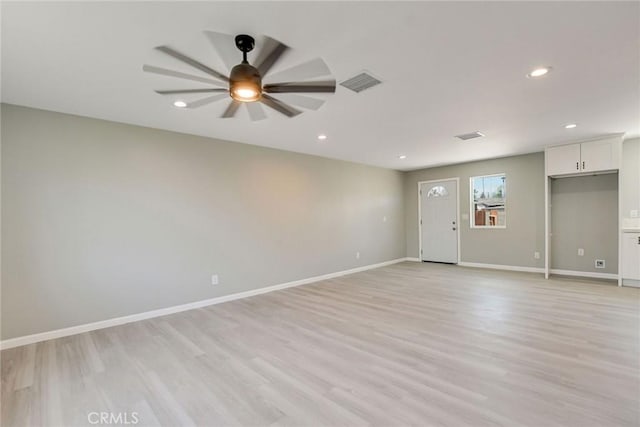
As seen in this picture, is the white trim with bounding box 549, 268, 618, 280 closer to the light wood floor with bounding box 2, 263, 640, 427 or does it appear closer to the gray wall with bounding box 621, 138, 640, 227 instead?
the gray wall with bounding box 621, 138, 640, 227

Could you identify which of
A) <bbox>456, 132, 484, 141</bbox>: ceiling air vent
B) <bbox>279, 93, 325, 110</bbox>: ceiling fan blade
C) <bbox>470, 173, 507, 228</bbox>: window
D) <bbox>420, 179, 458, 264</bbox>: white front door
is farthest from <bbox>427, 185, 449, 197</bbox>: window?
<bbox>279, 93, 325, 110</bbox>: ceiling fan blade

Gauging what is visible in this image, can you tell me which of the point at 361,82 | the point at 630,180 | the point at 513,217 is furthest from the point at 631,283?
the point at 361,82

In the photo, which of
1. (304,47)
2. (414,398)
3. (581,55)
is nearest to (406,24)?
(304,47)

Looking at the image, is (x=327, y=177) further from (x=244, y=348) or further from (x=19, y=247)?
A: (x=19, y=247)

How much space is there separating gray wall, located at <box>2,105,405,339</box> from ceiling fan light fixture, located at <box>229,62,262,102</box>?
96.1 inches

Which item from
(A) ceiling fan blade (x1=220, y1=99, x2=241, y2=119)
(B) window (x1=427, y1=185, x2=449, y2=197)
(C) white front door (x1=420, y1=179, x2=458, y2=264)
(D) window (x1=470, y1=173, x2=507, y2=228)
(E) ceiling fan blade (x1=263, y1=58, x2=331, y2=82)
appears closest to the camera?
(E) ceiling fan blade (x1=263, y1=58, x2=331, y2=82)

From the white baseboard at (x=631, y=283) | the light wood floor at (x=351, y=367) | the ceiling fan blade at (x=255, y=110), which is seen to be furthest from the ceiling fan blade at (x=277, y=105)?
the white baseboard at (x=631, y=283)

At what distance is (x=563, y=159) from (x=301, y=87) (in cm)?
531

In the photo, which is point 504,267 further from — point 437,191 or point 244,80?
point 244,80

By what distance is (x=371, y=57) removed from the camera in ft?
7.29

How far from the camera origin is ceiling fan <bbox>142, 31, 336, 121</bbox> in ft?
6.31

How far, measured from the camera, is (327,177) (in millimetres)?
5926

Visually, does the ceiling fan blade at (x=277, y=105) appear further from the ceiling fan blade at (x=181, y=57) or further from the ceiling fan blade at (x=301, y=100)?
the ceiling fan blade at (x=181, y=57)

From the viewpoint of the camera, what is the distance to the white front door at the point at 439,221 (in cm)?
703
